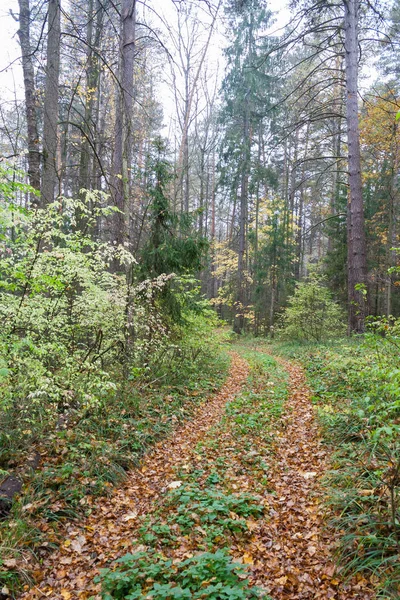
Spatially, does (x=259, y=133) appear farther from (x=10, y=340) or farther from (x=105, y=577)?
(x=105, y=577)

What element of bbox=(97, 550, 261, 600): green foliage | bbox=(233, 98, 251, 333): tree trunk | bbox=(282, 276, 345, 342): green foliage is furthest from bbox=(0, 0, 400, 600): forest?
bbox=(233, 98, 251, 333): tree trunk

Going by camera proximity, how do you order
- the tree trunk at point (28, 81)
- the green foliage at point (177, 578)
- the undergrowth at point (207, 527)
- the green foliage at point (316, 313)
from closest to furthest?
the green foliage at point (177, 578)
the undergrowth at point (207, 527)
the tree trunk at point (28, 81)
the green foliage at point (316, 313)

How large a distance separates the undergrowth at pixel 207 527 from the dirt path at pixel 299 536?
0.16 meters

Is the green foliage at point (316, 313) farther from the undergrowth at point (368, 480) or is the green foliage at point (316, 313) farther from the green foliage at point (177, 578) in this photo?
the green foliage at point (177, 578)

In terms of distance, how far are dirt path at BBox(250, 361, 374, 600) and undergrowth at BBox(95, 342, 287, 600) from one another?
0.53 feet

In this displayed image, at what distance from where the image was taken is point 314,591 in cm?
267

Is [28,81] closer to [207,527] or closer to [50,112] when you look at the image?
[50,112]

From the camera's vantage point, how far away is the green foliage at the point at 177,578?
2494 mm

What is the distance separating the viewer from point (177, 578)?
110 inches

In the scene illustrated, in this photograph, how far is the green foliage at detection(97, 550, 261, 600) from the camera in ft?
8.18

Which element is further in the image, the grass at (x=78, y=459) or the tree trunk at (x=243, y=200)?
the tree trunk at (x=243, y=200)

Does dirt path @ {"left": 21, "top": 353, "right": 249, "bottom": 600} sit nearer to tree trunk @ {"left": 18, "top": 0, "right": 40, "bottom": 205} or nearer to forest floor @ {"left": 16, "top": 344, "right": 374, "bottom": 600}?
forest floor @ {"left": 16, "top": 344, "right": 374, "bottom": 600}

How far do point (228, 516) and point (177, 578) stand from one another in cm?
93

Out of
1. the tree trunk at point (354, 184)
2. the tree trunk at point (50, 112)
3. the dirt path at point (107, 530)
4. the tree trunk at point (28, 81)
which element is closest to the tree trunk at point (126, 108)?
the tree trunk at point (50, 112)
